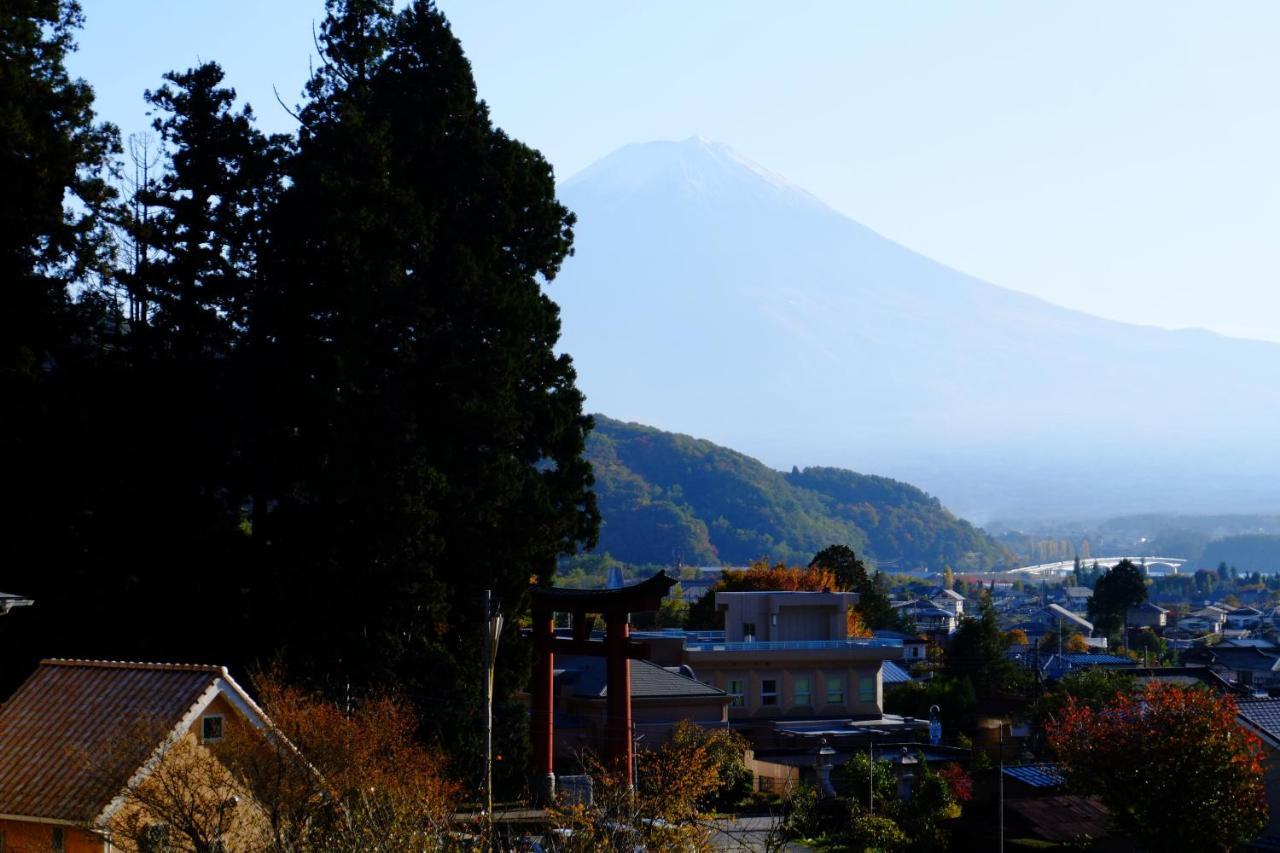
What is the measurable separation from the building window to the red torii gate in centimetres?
1165

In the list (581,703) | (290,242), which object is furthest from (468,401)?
(581,703)

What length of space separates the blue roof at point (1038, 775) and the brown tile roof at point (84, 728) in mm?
18700

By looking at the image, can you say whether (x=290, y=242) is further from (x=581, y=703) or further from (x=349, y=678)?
(x=581, y=703)

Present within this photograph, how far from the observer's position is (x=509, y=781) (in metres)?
27.5

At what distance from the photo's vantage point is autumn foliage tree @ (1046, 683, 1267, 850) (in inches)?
1008

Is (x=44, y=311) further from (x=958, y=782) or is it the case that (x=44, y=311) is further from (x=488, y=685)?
(x=958, y=782)

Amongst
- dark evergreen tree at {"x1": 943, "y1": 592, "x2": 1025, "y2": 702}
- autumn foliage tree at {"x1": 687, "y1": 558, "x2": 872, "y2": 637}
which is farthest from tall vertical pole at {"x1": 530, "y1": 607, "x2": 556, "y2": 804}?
dark evergreen tree at {"x1": 943, "y1": 592, "x2": 1025, "y2": 702}

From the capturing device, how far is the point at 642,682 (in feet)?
126

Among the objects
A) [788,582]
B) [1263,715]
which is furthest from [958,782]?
[788,582]

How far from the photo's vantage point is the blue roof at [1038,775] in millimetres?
31906

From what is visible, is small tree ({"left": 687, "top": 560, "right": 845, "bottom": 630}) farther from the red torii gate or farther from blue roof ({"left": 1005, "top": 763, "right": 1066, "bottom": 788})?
the red torii gate

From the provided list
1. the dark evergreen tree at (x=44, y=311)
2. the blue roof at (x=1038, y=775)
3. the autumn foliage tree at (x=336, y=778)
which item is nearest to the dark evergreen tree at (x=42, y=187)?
the dark evergreen tree at (x=44, y=311)

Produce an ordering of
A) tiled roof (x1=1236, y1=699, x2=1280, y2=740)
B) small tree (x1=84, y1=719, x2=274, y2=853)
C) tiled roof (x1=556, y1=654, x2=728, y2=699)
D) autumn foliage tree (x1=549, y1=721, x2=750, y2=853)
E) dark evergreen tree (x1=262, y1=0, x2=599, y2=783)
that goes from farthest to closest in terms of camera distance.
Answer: tiled roof (x1=556, y1=654, x2=728, y2=699) < tiled roof (x1=1236, y1=699, x2=1280, y2=740) < dark evergreen tree (x1=262, y1=0, x2=599, y2=783) < small tree (x1=84, y1=719, x2=274, y2=853) < autumn foliage tree (x1=549, y1=721, x2=750, y2=853)

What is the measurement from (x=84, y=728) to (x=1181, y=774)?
16974 mm
